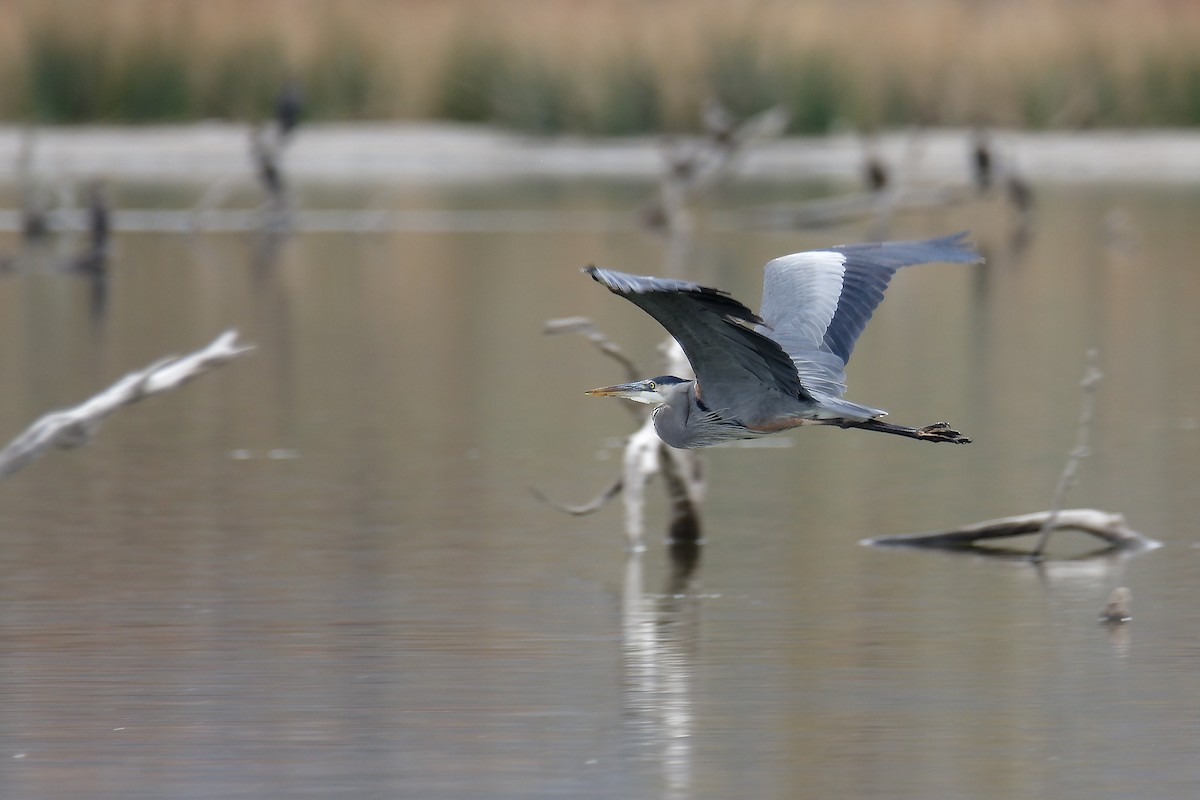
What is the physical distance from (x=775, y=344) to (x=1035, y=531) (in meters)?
2.60

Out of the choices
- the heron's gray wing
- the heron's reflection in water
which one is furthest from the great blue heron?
the heron's reflection in water

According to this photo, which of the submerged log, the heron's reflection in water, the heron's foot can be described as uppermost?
the heron's foot

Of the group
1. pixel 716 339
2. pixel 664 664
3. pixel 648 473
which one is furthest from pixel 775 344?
pixel 648 473

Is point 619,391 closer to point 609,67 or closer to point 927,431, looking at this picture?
point 927,431

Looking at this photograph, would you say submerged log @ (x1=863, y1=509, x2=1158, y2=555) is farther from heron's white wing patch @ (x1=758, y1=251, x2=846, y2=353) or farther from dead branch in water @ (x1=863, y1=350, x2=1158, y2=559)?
heron's white wing patch @ (x1=758, y1=251, x2=846, y2=353)

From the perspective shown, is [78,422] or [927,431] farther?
[78,422]

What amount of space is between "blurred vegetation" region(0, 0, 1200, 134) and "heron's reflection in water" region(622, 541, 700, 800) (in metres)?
23.7

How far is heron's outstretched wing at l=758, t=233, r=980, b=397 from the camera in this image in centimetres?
709

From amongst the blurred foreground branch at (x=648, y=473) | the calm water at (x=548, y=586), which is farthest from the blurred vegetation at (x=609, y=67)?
the blurred foreground branch at (x=648, y=473)

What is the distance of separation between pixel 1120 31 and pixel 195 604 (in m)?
27.9

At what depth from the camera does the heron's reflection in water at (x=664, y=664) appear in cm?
616

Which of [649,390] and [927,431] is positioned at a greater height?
[649,390]

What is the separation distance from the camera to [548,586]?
822 cm

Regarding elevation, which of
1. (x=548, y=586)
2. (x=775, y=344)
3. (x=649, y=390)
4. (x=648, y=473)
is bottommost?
(x=548, y=586)
